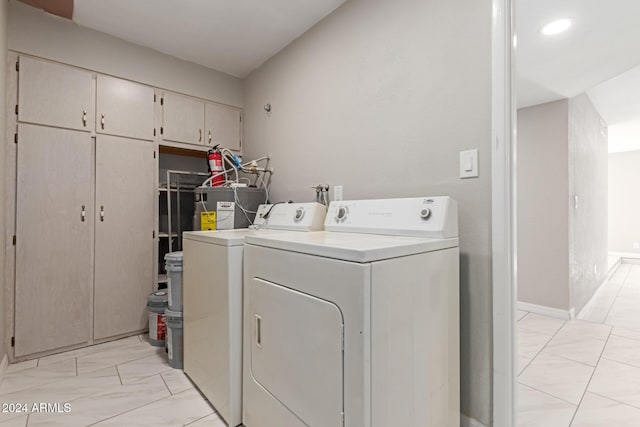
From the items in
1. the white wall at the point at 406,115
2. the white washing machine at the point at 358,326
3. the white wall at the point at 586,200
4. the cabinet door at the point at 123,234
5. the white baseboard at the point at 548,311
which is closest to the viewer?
the white washing machine at the point at 358,326

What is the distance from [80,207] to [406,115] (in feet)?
7.96

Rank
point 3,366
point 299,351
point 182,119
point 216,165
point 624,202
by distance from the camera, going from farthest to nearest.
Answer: point 624,202 → point 182,119 → point 216,165 → point 3,366 → point 299,351

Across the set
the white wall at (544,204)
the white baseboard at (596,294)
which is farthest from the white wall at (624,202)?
the white wall at (544,204)

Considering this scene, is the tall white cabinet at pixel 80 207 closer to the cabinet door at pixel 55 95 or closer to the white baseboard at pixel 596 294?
the cabinet door at pixel 55 95

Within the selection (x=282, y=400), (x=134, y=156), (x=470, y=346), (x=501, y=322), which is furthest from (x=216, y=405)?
Answer: (x=134, y=156)

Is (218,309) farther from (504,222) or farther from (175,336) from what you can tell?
(504,222)

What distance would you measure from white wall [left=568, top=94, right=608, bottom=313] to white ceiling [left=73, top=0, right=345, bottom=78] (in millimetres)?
2867

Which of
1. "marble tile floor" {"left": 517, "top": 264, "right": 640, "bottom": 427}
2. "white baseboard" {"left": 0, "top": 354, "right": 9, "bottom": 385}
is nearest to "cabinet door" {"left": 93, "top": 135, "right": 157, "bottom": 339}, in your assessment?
"white baseboard" {"left": 0, "top": 354, "right": 9, "bottom": 385}

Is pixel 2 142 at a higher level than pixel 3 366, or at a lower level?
higher

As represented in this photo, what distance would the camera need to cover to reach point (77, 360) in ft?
7.06

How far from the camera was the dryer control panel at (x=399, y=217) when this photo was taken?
1.31m

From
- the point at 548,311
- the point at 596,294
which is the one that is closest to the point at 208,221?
the point at 548,311

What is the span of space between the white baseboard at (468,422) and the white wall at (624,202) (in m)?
7.85

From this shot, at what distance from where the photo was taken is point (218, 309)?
1.55 meters
